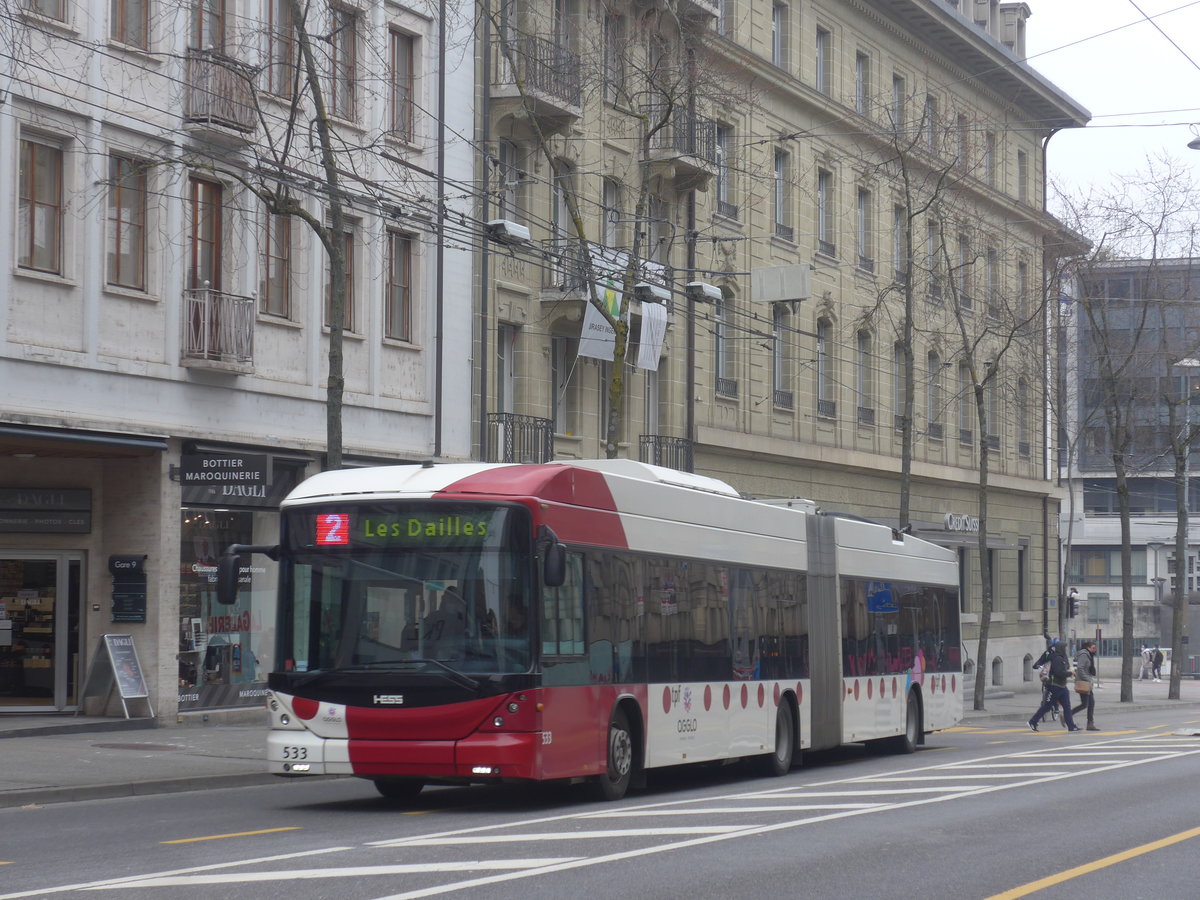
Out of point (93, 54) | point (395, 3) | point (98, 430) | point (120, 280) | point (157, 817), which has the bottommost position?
point (157, 817)

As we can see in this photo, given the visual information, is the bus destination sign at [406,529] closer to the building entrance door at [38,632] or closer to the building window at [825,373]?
the building entrance door at [38,632]

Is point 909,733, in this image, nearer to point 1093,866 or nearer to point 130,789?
point 130,789

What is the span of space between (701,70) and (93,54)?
414 inches

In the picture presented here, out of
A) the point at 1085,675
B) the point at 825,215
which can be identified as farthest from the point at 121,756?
the point at 825,215

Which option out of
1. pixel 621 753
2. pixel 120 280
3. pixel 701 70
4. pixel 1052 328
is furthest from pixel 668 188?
pixel 621 753

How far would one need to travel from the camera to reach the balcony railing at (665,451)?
3597 centimetres

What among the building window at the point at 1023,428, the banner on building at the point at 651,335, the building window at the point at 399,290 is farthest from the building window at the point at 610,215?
the building window at the point at 1023,428

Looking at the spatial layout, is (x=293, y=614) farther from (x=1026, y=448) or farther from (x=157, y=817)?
(x=1026, y=448)

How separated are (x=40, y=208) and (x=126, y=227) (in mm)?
1463

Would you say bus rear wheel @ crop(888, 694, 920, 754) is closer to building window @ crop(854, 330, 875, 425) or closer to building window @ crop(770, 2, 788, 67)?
building window @ crop(770, 2, 788, 67)

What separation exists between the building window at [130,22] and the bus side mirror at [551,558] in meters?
12.5

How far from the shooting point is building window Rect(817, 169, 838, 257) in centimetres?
4334

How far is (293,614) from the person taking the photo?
15375mm

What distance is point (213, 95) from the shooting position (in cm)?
2472
